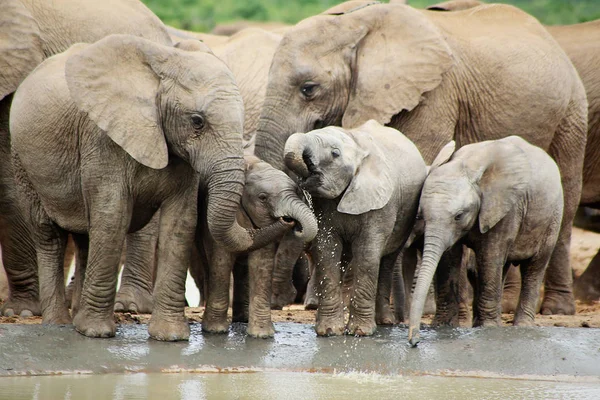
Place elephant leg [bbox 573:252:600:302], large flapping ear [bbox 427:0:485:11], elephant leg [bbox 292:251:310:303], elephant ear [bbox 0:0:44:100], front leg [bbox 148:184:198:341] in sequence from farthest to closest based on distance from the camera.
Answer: elephant leg [bbox 573:252:600:302], large flapping ear [bbox 427:0:485:11], elephant leg [bbox 292:251:310:303], elephant ear [bbox 0:0:44:100], front leg [bbox 148:184:198:341]

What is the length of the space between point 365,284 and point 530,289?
4.96ft

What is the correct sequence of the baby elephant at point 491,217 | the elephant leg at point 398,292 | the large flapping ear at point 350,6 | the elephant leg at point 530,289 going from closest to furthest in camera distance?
the baby elephant at point 491,217
the elephant leg at point 530,289
the elephant leg at point 398,292
the large flapping ear at point 350,6

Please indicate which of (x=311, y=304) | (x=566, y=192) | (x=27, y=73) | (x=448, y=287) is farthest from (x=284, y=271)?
(x=566, y=192)

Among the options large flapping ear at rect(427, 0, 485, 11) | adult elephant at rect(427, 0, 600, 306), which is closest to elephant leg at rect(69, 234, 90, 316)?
large flapping ear at rect(427, 0, 485, 11)

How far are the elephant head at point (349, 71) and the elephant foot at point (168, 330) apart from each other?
1.71 metres

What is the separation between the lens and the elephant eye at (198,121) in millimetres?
7867

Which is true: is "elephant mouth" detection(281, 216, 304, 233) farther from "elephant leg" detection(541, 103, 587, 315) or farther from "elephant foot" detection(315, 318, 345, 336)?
"elephant leg" detection(541, 103, 587, 315)

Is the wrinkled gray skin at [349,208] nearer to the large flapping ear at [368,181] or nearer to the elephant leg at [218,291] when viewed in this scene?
the large flapping ear at [368,181]

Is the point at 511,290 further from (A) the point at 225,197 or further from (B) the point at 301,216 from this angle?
(A) the point at 225,197

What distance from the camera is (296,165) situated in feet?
26.3

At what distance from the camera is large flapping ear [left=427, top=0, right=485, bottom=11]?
11.7m

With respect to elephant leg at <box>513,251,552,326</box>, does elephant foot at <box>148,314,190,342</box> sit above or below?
below

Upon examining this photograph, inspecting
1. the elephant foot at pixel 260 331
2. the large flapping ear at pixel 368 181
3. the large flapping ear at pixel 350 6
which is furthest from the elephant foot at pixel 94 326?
the large flapping ear at pixel 350 6

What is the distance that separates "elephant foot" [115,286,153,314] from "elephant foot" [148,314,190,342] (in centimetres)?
170
